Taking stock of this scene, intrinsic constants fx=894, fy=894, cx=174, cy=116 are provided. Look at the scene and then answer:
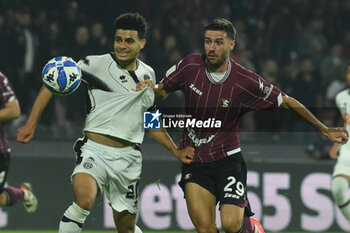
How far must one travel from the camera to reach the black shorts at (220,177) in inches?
270

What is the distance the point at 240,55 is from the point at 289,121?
1.35 metres

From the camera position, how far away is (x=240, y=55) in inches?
487

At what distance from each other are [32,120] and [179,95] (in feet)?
15.8

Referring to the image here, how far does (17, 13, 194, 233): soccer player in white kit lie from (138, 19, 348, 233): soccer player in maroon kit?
180 mm

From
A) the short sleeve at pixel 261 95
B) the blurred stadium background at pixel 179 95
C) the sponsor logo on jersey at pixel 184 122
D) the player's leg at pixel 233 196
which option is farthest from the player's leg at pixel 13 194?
the short sleeve at pixel 261 95

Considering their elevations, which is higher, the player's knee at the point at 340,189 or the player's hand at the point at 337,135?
the player's hand at the point at 337,135

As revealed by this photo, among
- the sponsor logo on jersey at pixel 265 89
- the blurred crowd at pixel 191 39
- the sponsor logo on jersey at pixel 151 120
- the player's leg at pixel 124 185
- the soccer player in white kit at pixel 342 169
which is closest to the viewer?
the sponsor logo on jersey at pixel 265 89

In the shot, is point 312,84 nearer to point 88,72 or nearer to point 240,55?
point 240,55

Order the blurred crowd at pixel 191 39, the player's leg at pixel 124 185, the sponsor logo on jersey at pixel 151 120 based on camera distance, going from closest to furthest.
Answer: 1. the player's leg at pixel 124 185
2. the sponsor logo on jersey at pixel 151 120
3. the blurred crowd at pixel 191 39

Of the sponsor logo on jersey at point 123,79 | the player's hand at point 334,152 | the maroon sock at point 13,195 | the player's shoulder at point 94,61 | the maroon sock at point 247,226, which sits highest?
the player's shoulder at point 94,61

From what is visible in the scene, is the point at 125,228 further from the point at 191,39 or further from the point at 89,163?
the point at 191,39

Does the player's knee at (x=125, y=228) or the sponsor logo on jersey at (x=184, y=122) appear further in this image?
the player's knee at (x=125, y=228)

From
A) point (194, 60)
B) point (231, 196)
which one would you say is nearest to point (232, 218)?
point (231, 196)

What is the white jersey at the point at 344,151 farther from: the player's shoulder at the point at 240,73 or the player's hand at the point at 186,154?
the player's hand at the point at 186,154
